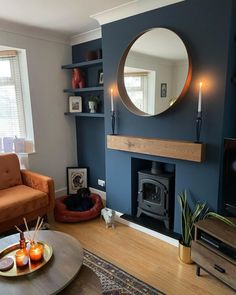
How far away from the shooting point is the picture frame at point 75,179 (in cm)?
376

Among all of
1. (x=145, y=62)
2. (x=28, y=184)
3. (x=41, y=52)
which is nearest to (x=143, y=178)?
(x=145, y=62)

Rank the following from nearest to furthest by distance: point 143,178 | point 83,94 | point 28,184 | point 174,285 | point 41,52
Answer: point 174,285 < point 143,178 < point 28,184 < point 41,52 < point 83,94

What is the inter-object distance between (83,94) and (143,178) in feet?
5.58

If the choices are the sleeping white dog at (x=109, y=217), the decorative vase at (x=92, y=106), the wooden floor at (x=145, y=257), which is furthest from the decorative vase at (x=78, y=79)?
the wooden floor at (x=145, y=257)

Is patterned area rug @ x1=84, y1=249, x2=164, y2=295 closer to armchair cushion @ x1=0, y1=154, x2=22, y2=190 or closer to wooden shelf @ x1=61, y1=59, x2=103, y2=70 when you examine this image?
armchair cushion @ x1=0, y1=154, x2=22, y2=190

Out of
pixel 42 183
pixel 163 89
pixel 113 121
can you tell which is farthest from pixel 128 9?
pixel 42 183

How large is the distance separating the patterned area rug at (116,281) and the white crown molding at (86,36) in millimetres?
2818

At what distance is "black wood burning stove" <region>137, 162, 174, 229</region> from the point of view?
8.35ft

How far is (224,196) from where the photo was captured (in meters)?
1.99

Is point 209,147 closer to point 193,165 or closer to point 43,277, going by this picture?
point 193,165

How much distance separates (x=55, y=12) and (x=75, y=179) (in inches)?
92.4

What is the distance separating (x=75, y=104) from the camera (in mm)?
3627

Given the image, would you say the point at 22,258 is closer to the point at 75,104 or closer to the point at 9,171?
the point at 9,171

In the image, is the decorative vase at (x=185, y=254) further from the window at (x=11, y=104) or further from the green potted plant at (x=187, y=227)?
the window at (x=11, y=104)
